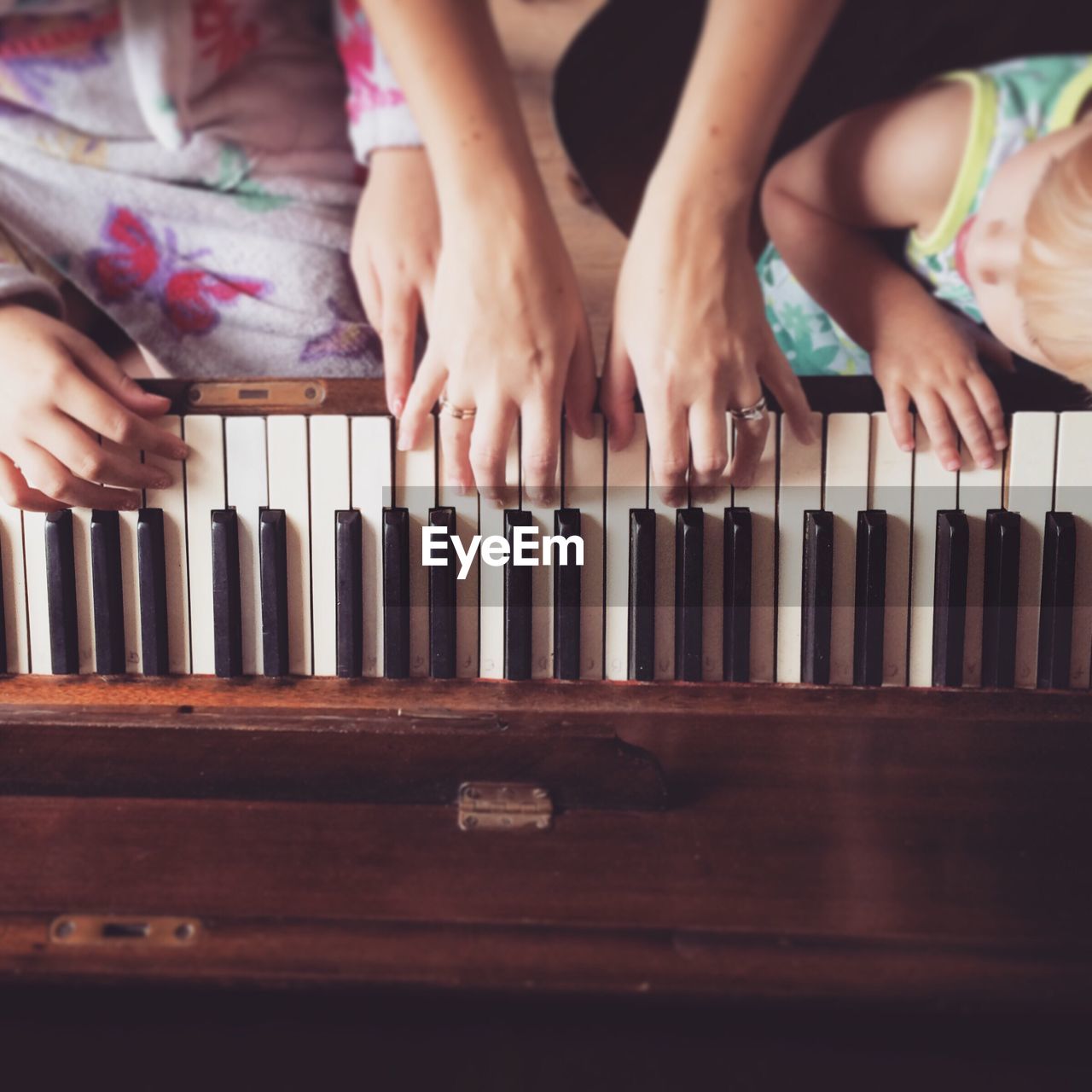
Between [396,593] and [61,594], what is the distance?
0.28 meters

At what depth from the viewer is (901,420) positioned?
2.27ft

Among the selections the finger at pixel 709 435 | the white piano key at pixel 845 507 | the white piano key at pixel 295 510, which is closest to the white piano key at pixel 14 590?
the white piano key at pixel 295 510

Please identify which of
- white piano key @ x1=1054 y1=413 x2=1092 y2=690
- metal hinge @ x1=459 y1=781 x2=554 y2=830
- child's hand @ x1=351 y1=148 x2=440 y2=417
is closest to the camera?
metal hinge @ x1=459 y1=781 x2=554 y2=830

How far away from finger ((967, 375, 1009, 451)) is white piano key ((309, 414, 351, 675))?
49cm

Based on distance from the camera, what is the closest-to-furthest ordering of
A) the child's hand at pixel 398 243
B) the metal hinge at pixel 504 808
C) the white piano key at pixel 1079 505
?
the metal hinge at pixel 504 808, the white piano key at pixel 1079 505, the child's hand at pixel 398 243

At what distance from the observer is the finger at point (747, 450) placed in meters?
0.67

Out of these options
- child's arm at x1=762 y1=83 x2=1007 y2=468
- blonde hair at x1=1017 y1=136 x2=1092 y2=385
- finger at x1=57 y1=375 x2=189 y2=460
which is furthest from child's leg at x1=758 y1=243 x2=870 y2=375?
finger at x1=57 y1=375 x2=189 y2=460

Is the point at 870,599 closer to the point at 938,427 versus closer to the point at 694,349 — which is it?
the point at 938,427

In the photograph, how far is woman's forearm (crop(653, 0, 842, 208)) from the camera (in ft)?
2.20

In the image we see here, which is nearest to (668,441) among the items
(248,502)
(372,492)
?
(372,492)

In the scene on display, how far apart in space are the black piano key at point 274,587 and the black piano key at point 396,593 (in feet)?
0.27

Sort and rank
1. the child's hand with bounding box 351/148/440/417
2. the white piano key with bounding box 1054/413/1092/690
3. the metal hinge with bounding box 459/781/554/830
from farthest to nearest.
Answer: the child's hand with bounding box 351/148/440/417 < the white piano key with bounding box 1054/413/1092/690 < the metal hinge with bounding box 459/781/554/830

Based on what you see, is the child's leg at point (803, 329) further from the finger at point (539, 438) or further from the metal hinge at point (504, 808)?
the metal hinge at point (504, 808)

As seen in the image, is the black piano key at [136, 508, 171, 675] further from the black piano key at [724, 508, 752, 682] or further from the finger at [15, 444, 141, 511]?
the black piano key at [724, 508, 752, 682]
